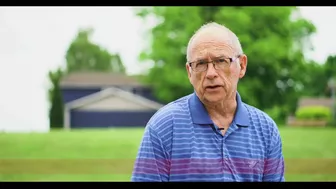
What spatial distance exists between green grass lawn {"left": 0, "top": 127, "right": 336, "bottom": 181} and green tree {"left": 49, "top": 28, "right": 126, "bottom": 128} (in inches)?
5.2

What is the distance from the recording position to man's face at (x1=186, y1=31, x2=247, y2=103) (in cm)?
192

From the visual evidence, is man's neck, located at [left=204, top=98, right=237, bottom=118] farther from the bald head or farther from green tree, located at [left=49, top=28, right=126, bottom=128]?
green tree, located at [left=49, top=28, right=126, bottom=128]

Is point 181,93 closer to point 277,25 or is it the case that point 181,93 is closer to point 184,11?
point 184,11

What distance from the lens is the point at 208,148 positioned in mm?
1884

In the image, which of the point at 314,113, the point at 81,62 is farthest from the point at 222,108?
the point at 81,62

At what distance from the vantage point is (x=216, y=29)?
1923 mm

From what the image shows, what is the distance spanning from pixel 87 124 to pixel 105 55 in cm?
40

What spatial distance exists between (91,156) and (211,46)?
56.3 inches

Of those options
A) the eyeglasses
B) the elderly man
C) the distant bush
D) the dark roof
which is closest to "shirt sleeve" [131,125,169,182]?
the elderly man

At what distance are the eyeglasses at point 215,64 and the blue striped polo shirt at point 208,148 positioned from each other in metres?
0.12

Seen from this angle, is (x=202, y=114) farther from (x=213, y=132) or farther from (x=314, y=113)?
(x=314, y=113)

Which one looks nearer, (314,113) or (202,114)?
(202,114)

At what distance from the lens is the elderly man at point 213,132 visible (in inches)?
72.4
